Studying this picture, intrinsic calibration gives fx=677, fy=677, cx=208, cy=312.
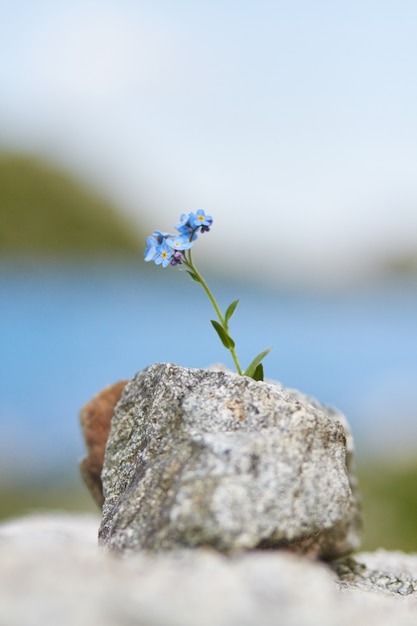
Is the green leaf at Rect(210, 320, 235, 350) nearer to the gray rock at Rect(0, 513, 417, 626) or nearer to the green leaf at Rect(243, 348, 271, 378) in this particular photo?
the green leaf at Rect(243, 348, 271, 378)

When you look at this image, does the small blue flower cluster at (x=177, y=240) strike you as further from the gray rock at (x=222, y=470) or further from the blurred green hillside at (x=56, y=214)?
the blurred green hillside at (x=56, y=214)

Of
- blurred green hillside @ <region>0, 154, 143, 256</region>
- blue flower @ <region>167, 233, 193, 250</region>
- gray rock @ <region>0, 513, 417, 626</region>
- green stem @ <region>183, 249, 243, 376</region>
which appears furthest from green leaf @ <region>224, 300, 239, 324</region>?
blurred green hillside @ <region>0, 154, 143, 256</region>

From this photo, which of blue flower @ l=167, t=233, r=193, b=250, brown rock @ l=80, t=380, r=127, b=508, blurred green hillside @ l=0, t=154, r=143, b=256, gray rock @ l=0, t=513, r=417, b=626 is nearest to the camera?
gray rock @ l=0, t=513, r=417, b=626

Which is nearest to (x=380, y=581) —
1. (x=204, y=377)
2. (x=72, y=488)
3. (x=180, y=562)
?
(x=204, y=377)

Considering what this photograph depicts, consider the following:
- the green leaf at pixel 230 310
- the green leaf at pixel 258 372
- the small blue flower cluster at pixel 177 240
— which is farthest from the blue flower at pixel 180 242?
the green leaf at pixel 258 372

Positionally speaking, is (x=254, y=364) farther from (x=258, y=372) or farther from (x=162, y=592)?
(x=162, y=592)

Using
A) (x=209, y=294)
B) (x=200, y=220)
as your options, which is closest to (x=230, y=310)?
(x=209, y=294)
